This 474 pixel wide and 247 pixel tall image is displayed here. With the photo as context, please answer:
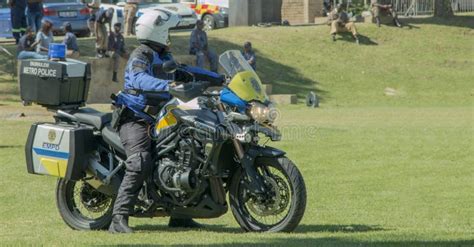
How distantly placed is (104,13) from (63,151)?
21.8 meters

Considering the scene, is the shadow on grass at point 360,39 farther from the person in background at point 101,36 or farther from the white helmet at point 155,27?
the white helmet at point 155,27

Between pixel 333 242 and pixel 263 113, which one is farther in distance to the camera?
pixel 263 113

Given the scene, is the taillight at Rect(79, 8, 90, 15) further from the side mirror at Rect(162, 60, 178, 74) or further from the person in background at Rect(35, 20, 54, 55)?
the side mirror at Rect(162, 60, 178, 74)

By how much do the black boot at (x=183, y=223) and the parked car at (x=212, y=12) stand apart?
34551 millimetres

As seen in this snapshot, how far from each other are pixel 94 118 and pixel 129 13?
91.4 ft

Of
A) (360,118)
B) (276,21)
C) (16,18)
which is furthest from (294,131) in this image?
(276,21)

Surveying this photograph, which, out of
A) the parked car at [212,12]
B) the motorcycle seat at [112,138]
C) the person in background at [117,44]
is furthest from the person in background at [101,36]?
the motorcycle seat at [112,138]

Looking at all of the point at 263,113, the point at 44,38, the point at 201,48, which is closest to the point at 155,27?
the point at 263,113

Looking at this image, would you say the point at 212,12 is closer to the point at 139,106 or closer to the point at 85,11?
the point at 85,11

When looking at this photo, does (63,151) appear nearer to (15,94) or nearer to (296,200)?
(296,200)

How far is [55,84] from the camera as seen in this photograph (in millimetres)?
10719

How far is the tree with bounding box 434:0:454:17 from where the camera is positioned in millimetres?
47375

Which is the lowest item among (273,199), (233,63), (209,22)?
(209,22)

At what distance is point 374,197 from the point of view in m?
13.9
